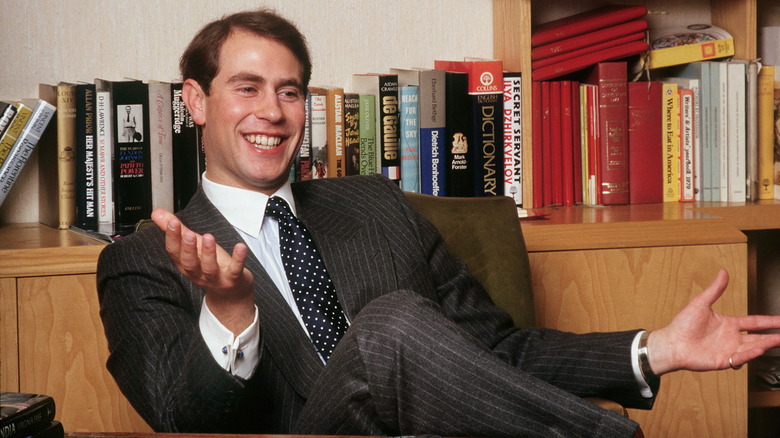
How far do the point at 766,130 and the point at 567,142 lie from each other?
20.1 inches

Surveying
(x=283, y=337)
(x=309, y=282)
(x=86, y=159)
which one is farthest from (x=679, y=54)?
(x=86, y=159)

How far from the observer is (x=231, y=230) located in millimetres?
1479

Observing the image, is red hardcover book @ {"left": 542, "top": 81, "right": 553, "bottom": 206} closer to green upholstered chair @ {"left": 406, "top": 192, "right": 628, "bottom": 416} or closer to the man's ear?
green upholstered chair @ {"left": 406, "top": 192, "right": 628, "bottom": 416}

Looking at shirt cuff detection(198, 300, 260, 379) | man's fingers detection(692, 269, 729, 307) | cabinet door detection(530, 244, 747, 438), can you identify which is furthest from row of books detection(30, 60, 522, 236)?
man's fingers detection(692, 269, 729, 307)

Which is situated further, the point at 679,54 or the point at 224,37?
the point at 679,54

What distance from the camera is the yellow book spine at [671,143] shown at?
2150mm

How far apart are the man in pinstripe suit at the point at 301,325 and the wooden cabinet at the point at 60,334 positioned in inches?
14.1

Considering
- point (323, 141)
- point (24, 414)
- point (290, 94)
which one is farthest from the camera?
point (323, 141)

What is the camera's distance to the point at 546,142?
2.13 meters

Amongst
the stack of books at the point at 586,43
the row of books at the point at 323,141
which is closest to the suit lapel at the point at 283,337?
the row of books at the point at 323,141

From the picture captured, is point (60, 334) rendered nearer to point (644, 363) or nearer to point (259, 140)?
point (259, 140)

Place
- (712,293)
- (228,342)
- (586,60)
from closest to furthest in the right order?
(228,342) → (712,293) → (586,60)

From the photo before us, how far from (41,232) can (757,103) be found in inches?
69.4

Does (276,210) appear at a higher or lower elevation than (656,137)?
lower
